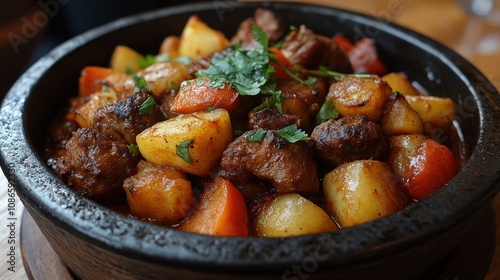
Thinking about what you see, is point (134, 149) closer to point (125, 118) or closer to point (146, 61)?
point (125, 118)

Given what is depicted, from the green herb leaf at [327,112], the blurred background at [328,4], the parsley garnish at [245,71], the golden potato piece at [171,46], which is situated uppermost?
the parsley garnish at [245,71]

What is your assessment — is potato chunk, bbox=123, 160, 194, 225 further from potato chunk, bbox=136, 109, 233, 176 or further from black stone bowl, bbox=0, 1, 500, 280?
black stone bowl, bbox=0, 1, 500, 280

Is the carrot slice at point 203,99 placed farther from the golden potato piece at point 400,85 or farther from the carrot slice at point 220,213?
the golden potato piece at point 400,85

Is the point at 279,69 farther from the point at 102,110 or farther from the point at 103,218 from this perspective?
the point at 103,218

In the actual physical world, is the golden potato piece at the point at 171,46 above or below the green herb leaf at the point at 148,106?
below

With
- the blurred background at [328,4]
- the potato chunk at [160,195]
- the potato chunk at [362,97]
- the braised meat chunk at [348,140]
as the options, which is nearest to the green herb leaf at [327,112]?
the potato chunk at [362,97]

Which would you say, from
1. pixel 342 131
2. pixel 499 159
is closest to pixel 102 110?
A: pixel 342 131

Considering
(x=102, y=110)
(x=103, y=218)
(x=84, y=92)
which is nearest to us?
(x=103, y=218)
